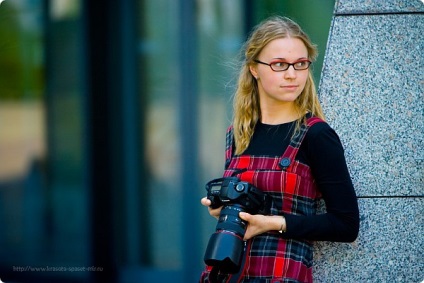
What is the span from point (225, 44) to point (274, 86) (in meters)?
2.30

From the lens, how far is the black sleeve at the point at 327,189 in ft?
9.58

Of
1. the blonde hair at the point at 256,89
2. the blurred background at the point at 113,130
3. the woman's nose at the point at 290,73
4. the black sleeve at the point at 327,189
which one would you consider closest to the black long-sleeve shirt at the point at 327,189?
the black sleeve at the point at 327,189

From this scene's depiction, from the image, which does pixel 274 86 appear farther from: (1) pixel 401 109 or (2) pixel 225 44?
(2) pixel 225 44

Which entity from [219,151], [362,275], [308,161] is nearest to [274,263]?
[308,161]

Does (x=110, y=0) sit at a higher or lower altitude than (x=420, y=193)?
higher

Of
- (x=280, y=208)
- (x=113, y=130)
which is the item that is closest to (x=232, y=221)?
(x=280, y=208)

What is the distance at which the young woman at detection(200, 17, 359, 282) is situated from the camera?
293 centimetres

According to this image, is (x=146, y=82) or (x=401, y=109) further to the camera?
(x=146, y=82)

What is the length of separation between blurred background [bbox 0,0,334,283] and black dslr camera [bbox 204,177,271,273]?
242 cm

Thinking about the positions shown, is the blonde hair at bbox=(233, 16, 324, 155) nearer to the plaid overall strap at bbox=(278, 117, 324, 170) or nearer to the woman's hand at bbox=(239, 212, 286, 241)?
the plaid overall strap at bbox=(278, 117, 324, 170)

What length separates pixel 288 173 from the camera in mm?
2928

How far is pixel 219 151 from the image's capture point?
5.36m

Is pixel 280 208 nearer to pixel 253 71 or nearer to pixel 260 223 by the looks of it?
pixel 260 223

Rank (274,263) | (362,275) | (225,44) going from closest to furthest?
(274,263) → (362,275) → (225,44)
